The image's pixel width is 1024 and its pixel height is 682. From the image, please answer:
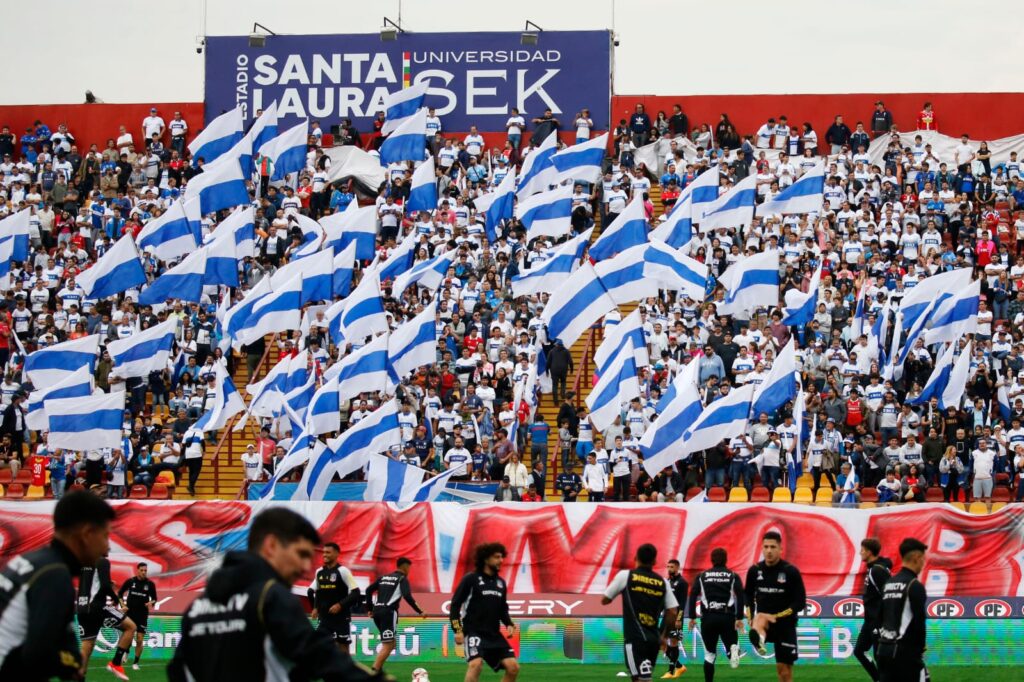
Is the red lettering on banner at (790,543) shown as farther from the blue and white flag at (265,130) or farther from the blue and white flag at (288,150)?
the blue and white flag at (265,130)

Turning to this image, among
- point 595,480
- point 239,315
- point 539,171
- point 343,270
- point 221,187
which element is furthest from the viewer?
point 539,171

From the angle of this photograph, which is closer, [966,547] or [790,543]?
[966,547]

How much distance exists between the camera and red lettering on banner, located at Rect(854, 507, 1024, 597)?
24609 millimetres

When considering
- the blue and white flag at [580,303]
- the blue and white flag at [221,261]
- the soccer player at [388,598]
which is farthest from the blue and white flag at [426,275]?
the soccer player at [388,598]

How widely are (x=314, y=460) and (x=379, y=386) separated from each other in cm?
228

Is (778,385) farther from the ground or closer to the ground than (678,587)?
farther from the ground

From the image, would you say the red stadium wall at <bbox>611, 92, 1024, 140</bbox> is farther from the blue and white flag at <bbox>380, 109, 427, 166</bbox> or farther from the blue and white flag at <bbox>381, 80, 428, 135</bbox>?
the blue and white flag at <bbox>380, 109, 427, 166</bbox>

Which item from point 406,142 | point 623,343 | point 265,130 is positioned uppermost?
point 265,130

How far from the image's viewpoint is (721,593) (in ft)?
62.5

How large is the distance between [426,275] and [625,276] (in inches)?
224

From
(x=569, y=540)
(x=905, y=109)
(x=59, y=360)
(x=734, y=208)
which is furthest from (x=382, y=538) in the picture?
(x=905, y=109)

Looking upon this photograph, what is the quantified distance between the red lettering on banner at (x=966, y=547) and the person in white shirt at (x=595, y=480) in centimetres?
559

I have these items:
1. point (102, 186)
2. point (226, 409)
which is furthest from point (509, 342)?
point (102, 186)

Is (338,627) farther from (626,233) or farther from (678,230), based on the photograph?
(678,230)
